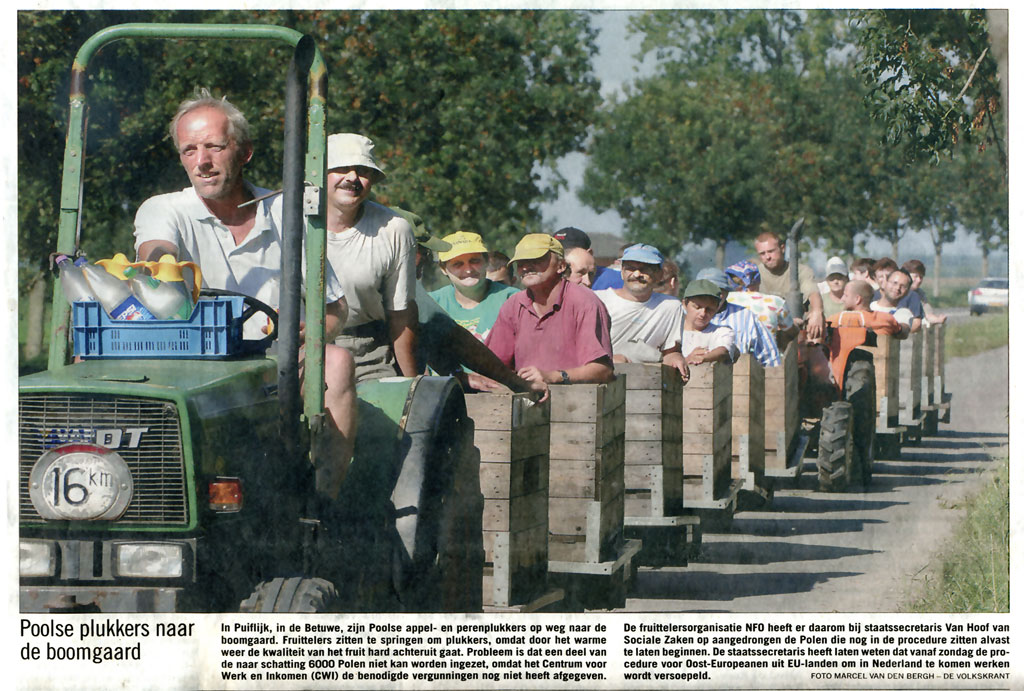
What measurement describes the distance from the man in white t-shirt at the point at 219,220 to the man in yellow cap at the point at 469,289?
2561 mm

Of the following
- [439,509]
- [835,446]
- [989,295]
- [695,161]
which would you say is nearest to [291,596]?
[439,509]

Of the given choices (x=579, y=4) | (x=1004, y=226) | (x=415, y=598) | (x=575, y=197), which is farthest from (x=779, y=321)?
(x=415, y=598)

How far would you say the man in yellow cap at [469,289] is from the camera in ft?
25.6

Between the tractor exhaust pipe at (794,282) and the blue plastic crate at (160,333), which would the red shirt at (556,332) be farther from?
the tractor exhaust pipe at (794,282)

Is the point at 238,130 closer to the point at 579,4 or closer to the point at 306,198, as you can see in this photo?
the point at 306,198

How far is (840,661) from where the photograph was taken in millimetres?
5770

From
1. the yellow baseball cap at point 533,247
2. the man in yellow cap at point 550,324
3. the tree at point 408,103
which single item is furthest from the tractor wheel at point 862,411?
the yellow baseball cap at point 533,247

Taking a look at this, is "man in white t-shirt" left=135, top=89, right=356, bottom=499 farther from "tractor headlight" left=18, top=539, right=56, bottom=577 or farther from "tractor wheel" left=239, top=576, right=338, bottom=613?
"tractor headlight" left=18, top=539, right=56, bottom=577

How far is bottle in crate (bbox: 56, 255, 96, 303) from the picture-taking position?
4.80m

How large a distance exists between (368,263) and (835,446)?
21.2ft

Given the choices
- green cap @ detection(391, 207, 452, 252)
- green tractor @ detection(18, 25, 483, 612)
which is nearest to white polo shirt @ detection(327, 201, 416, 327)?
green cap @ detection(391, 207, 452, 252)

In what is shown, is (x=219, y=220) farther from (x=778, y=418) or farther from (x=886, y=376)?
(x=886, y=376)

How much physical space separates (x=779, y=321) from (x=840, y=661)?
5204 millimetres

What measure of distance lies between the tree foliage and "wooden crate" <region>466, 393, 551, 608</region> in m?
2.92
